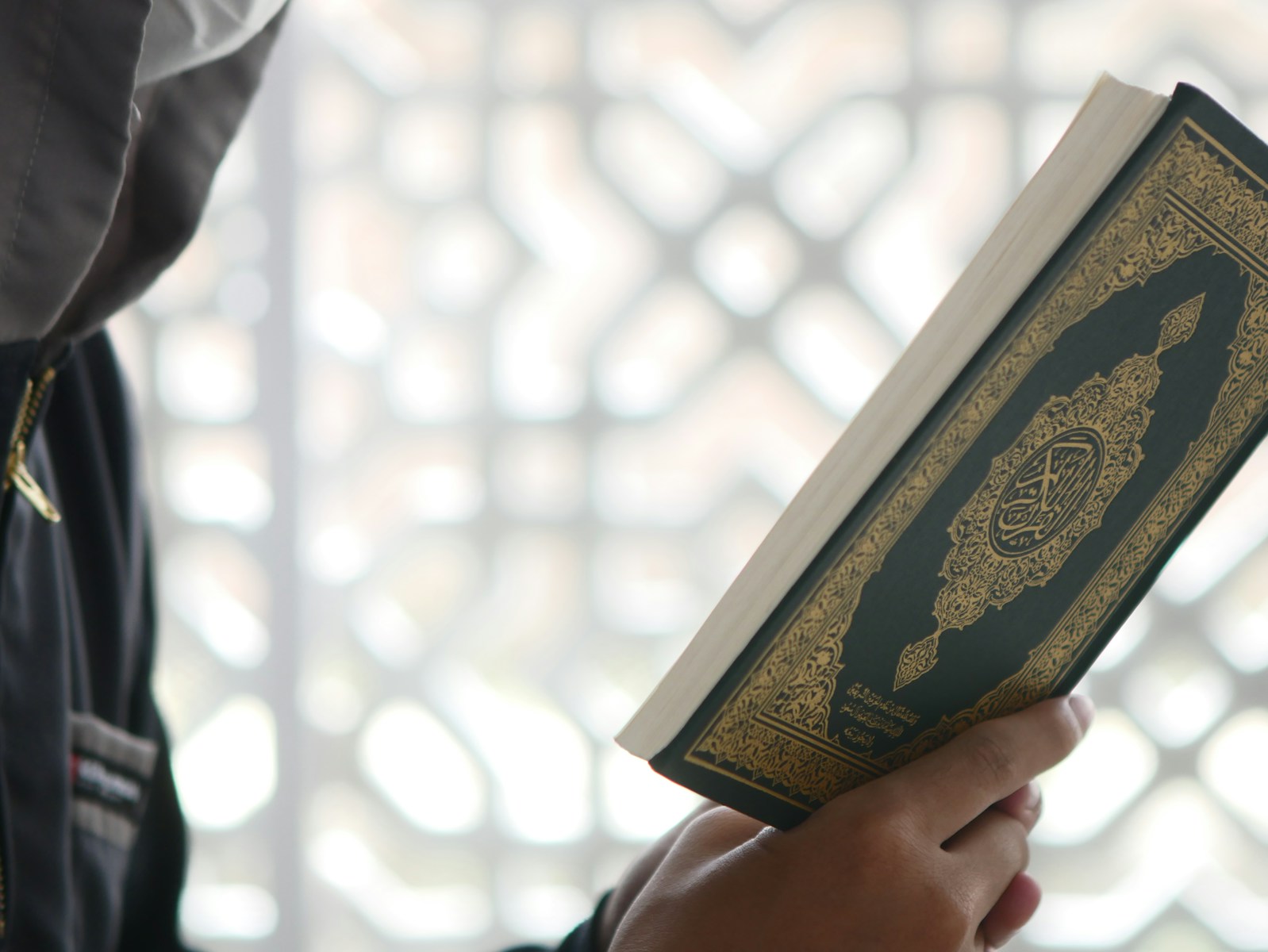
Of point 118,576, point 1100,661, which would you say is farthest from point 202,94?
point 1100,661

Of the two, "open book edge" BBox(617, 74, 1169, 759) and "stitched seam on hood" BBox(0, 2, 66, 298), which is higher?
"open book edge" BBox(617, 74, 1169, 759)

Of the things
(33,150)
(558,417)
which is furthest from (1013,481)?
(558,417)

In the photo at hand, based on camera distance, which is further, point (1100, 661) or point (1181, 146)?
point (1100, 661)

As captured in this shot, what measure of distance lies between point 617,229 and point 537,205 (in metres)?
0.09

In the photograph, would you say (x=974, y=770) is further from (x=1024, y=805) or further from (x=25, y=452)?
(x=25, y=452)

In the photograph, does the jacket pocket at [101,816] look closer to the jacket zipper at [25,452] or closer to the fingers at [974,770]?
the jacket zipper at [25,452]

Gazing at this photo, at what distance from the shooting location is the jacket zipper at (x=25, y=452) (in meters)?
Answer: 0.49

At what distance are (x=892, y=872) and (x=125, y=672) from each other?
1.69ft

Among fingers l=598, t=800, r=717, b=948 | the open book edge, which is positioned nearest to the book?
the open book edge

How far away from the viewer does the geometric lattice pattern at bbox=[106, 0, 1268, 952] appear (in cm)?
103

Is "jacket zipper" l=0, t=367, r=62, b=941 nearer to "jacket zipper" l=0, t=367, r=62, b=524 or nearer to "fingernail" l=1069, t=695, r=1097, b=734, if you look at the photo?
"jacket zipper" l=0, t=367, r=62, b=524

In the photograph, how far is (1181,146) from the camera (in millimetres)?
333

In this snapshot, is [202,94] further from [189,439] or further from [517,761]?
[517,761]

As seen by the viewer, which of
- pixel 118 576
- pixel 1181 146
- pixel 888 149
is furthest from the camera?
pixel 888 149
